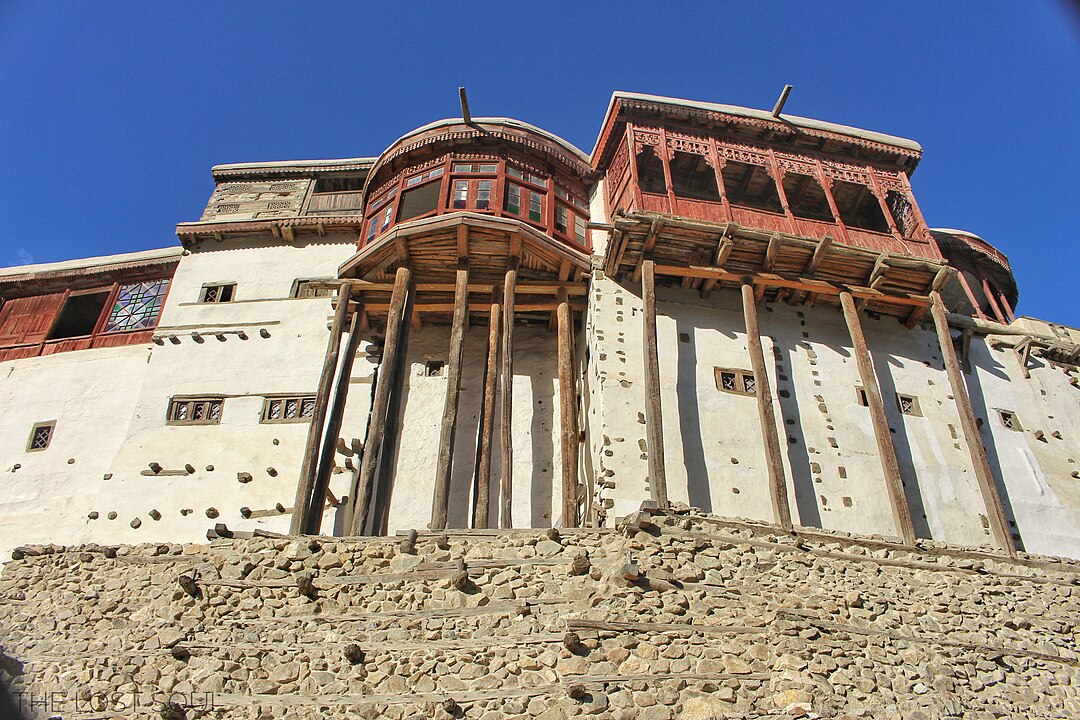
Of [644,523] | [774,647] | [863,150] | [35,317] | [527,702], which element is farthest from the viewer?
[35,317]

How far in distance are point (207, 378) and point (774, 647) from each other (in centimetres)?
1223

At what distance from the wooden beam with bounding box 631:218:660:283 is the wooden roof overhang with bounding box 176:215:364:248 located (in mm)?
7398

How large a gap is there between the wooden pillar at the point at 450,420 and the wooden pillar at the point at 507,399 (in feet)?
2.45

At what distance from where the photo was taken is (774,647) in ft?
29.2

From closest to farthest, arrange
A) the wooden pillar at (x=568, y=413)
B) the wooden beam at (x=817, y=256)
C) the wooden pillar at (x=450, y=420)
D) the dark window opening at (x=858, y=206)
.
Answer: the wooden pillar at (x=450, y=420)
the wooden pillar at (x=568, y=413)
the wooden beam at (x=817, y=256)
the dark window opening at (x=858, y=206)

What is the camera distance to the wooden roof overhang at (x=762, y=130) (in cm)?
1612

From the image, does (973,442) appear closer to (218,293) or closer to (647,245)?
(647,245)

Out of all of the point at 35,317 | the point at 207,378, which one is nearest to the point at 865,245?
the point at 207,378

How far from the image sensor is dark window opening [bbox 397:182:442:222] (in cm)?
1522

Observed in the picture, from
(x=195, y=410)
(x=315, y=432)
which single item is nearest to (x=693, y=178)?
(x=315, y=432)

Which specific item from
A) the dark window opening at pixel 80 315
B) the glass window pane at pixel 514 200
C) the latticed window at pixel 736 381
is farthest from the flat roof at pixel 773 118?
the dark window opening at pixel 80 315

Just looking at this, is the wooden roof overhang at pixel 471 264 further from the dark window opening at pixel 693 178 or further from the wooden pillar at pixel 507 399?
the dark window opening at pixel 693 178

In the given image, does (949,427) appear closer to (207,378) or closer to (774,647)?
(774,647)

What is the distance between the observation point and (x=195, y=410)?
15227 mm
